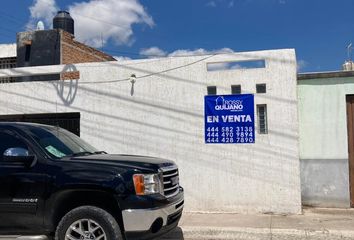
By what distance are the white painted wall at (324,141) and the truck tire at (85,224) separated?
19.3ft

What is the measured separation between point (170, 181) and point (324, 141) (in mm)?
5104

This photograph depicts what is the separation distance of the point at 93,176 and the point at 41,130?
4.69ft

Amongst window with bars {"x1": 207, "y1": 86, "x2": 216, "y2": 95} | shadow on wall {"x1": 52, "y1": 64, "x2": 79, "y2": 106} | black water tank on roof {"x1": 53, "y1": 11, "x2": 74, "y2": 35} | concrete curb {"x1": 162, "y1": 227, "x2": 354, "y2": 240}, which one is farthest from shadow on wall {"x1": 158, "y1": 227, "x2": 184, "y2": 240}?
black water tank on roof {"x1": 53, "y1": 11, "x2": 74, "y2": 35}

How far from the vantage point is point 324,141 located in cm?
1047

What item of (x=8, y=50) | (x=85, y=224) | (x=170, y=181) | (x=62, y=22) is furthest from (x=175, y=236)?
(x=8, y=50)

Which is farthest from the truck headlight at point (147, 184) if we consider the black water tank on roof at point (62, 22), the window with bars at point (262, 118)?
the black water tank on roof at point (62, 22)

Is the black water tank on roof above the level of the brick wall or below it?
above

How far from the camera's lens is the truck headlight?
6004 mm

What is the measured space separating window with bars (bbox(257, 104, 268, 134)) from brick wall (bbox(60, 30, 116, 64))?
904 centimetres

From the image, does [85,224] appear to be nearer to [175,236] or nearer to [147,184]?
[147,184]

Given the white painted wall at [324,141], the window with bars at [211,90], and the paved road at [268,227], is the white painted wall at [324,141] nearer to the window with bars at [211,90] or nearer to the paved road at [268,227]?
the paved road at [268,227]

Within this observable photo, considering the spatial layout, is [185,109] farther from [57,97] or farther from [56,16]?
[56,16]

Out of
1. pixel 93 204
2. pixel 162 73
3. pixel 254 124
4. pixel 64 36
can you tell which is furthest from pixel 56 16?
pixel 93 204

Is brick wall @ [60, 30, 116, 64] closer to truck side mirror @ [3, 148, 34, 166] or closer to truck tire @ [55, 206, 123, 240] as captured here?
truck side mirror @ [3, 148, 34, 166]
